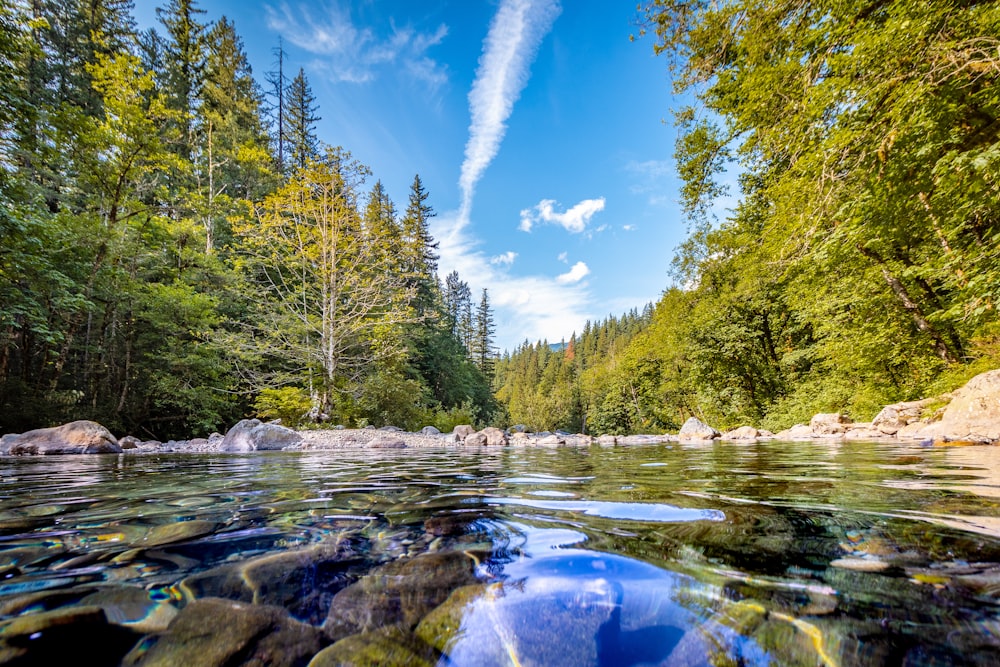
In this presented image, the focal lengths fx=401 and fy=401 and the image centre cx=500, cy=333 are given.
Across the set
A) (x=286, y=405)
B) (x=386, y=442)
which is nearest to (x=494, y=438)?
(x=386, y=442)

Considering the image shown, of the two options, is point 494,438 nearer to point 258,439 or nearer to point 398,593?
point 258,439

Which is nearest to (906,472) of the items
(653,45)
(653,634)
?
(653,634)

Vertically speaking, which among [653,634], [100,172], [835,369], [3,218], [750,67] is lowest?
[653,634]

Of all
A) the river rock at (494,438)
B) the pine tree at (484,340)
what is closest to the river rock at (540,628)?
the river rock at (494,438)

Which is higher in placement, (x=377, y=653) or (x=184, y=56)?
(x=184, y=56)

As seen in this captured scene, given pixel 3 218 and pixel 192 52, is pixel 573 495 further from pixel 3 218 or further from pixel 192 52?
pixel 192 52

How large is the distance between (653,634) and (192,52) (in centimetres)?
3163

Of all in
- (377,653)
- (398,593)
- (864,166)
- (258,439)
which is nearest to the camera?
(377,653)

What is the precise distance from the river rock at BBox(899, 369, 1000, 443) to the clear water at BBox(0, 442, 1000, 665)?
A: 5.11 meters

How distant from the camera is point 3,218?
7.72 meters

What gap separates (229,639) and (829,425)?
1413 cm

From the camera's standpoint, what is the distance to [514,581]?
3.11 ft

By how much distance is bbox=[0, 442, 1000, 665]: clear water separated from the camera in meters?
0.66

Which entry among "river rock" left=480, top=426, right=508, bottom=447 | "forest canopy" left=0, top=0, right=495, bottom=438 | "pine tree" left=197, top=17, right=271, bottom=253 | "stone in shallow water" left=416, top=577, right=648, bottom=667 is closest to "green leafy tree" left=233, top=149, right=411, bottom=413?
"forest canopy" left=0, top=0, right=495, bottom=438
